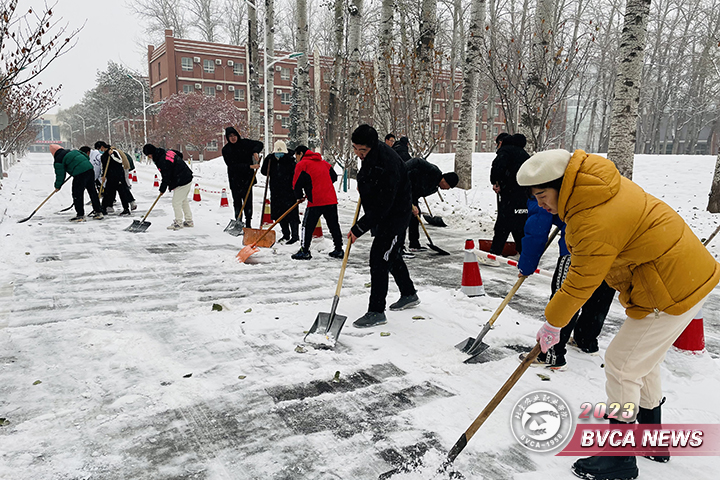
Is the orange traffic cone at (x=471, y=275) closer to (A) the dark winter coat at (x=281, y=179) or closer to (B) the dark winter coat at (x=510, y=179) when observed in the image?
(B) the dark winter coat at (x=510, y=179)

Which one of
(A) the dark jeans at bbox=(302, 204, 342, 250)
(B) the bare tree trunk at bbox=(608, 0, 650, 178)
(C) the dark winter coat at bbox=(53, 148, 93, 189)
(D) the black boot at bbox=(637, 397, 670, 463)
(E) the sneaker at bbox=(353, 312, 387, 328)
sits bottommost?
(E) the sneaker at bbox=(353, 312, 387, 328)

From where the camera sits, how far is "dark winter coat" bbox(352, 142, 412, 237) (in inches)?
180

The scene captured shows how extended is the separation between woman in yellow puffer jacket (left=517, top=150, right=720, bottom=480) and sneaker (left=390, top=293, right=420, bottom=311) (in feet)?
9.28

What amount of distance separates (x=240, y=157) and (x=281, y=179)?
1.25 m

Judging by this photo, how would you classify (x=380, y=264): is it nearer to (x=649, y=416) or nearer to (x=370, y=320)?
(x=370, y=320)

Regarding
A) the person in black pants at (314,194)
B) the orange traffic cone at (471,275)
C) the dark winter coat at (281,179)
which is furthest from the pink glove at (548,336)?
the dark winter coat at (281,179)

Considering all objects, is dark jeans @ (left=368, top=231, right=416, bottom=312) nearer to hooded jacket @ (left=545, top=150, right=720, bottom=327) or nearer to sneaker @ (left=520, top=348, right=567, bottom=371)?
sneaker @ (left=520, top=348, right=567, bottom=371)

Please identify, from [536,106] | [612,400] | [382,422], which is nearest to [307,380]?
[382,422]

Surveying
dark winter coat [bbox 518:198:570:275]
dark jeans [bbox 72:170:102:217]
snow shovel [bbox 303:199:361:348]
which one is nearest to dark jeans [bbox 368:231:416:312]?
snow shovel [bbox 303:199:361:348]

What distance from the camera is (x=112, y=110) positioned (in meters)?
58.8

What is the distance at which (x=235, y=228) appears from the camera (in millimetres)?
9727

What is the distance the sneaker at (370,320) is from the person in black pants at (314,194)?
120 inches

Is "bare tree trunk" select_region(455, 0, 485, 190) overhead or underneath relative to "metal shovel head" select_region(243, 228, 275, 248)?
overhead

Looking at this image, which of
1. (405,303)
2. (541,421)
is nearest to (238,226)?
(405,303)
